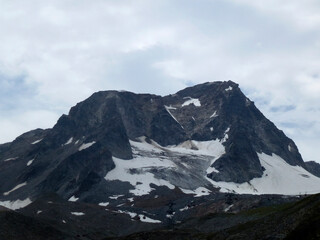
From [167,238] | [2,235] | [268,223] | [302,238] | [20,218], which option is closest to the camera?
[302,238]

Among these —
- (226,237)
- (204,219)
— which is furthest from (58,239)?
(226,237)

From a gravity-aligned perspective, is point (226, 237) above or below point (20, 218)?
below

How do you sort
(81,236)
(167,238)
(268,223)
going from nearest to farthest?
(268,223)
(167,238)
(81,236)

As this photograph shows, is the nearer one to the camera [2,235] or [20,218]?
[2,235]

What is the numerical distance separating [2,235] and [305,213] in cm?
9528

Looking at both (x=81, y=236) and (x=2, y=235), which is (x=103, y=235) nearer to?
(x=81, y=236)

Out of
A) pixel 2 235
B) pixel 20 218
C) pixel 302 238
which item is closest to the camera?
pixel 302 238

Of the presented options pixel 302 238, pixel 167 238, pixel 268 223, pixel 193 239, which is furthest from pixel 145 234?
pixel 302 238

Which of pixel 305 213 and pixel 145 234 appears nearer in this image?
pixel 305 213

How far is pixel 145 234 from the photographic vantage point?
151000mm

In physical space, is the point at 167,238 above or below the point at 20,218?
below

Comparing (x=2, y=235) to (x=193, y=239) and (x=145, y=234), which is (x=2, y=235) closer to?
(x=145, y=234)

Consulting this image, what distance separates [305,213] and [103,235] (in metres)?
110

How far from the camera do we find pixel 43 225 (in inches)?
6826
